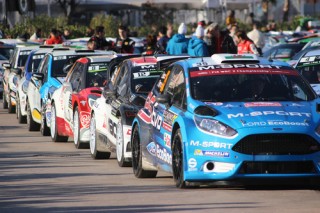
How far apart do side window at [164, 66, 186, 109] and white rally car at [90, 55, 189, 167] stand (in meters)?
1.15

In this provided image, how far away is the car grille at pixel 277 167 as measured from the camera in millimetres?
11828

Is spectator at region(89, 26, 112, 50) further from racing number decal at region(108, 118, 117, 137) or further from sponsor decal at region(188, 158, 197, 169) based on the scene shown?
sponsor decal at region(188, 158, 197, 169)

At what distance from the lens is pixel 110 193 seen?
12164 mm

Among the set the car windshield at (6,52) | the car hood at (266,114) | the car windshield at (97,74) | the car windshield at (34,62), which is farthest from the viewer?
the car windshield at (6,52)

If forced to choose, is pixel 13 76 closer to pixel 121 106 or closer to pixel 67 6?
pixel 121 106

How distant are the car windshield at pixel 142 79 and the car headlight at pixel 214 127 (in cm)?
332

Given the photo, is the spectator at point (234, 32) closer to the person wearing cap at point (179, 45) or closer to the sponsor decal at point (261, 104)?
the person wearing cap at point (179, 45)

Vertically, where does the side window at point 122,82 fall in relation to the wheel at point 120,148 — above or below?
above

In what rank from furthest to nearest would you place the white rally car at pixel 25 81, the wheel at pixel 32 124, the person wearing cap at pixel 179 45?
the person wearing cap at pixel 179 45 < the white rally car at pixel 25 81 < the wheel at pixel 32 124

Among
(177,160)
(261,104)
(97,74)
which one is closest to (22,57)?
(97,74)

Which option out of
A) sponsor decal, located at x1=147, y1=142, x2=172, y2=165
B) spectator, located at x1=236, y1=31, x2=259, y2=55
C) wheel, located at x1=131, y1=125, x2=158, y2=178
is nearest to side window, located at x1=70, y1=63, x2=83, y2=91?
wheel, located at x1=131, y1=125, x2=158, y2=178

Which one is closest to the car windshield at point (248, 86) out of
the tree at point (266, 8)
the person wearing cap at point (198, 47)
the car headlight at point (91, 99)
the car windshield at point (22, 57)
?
the car headlight at point (91, 99)

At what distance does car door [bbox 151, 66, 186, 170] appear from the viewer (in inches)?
499

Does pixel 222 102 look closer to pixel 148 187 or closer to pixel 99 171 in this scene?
pixel 148 187
